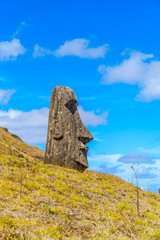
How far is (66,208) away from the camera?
10.3m

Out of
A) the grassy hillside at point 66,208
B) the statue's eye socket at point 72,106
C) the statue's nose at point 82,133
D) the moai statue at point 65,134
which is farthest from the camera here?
the statue's nose at point 82,133

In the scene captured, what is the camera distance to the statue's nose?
19.3 metres

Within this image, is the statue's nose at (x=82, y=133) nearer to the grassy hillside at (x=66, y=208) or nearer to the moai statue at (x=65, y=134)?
the moai statue at (x=65, y=134)

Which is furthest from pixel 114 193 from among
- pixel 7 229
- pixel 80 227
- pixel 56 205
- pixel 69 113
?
pixel 7 229

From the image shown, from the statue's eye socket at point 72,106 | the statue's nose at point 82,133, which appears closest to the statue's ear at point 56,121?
the statue's eye socket at point 72,106

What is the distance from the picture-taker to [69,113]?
62.2ft

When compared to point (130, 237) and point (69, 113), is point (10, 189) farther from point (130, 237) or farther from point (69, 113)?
point (69, 113)

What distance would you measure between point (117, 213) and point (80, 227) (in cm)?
285

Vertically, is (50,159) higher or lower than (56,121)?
lower

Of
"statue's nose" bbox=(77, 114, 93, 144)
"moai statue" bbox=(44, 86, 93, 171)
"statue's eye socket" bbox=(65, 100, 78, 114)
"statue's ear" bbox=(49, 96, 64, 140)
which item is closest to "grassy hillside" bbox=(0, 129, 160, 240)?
"moai statue" bbox=(44, 86, 93, 171)

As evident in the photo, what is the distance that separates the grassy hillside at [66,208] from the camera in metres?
8.16

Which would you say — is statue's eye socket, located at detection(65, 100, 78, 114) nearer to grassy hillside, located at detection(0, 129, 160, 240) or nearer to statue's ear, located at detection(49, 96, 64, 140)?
statue's ear, located at detection(49, 96, 64, 140)

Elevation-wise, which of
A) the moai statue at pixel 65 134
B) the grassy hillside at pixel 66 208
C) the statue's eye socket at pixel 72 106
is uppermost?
the statue's eye socket at pixel 72 106

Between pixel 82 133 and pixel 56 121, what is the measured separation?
2.22 metres
